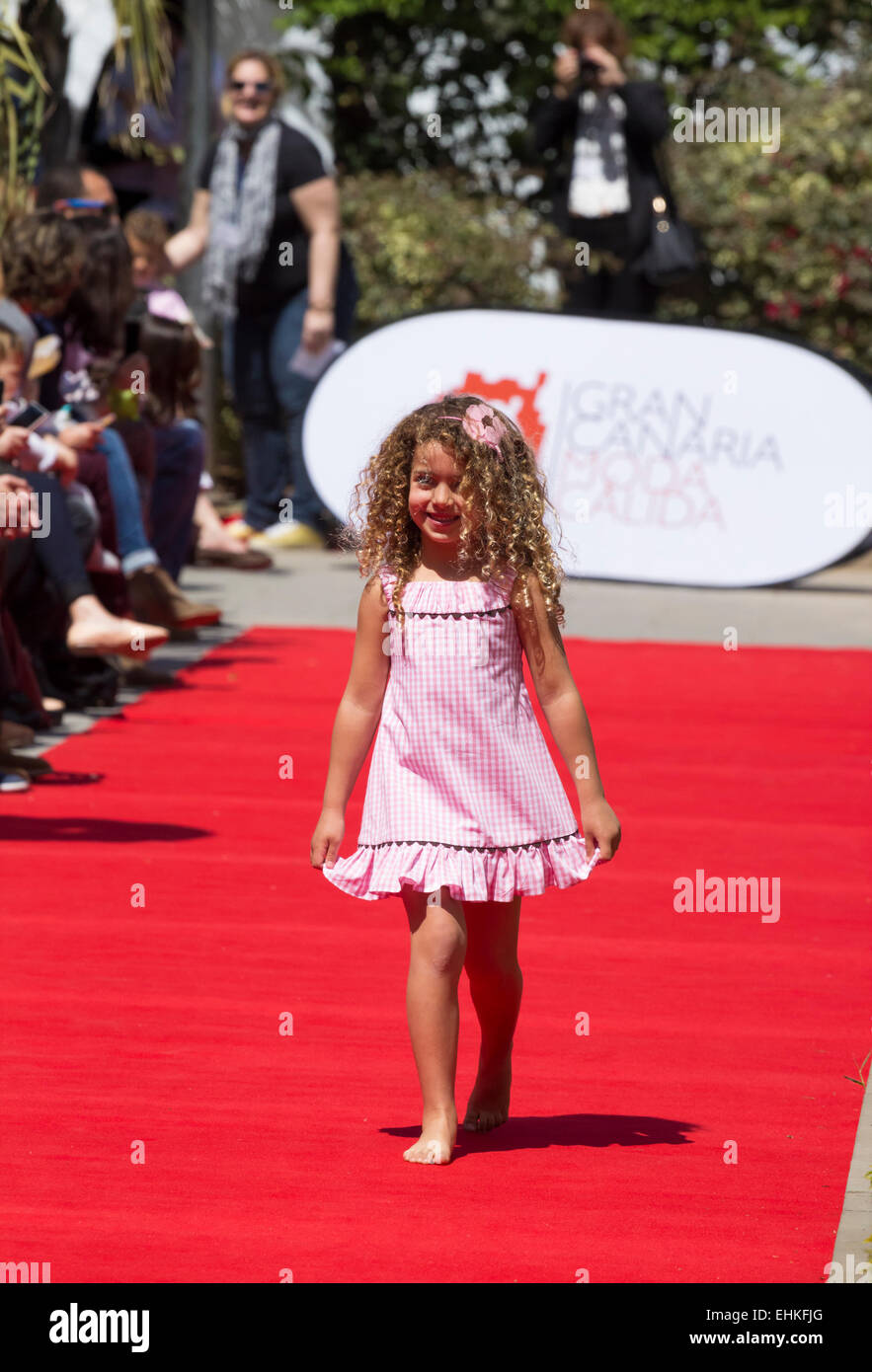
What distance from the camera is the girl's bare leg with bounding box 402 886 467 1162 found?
12.8ft

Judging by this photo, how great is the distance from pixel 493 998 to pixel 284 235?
9.54 meters

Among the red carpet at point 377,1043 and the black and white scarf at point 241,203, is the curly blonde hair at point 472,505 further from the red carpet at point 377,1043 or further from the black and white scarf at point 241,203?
the black and white scarf at point 241,203

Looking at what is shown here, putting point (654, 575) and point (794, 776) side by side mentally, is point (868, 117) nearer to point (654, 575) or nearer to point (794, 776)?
point (654, 575)

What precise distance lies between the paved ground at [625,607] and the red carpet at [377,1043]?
2768 millimetres

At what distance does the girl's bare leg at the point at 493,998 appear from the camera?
4.09 metres

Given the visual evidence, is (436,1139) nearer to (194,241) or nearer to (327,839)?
(327,839)

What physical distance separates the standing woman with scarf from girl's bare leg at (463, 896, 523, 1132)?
882 cm

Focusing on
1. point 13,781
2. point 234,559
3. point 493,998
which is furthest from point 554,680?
point 234,559

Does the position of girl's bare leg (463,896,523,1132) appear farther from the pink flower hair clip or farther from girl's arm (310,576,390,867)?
the pink flower hair clip

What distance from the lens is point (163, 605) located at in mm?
9383

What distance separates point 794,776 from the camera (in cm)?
758

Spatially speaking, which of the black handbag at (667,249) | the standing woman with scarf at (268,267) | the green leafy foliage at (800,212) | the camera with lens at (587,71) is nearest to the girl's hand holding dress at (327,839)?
the standing woman with scarf at (268,267)

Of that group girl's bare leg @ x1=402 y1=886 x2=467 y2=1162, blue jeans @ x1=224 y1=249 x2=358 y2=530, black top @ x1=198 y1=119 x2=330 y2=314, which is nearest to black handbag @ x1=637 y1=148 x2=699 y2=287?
blue jeans @ x1=224 y1=249 x2=358 y2=530

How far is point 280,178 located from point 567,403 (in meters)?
1.98
